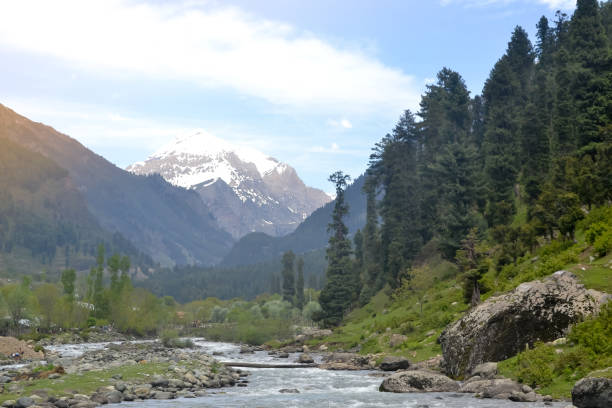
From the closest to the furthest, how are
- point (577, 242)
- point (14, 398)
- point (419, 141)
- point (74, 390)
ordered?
point (14, 398) → point (74, 390) → point (577, 242) → point (419, 141)

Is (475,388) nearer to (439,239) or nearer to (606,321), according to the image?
(606,321)

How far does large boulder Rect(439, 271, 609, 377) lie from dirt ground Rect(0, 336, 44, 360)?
72957 millimetres

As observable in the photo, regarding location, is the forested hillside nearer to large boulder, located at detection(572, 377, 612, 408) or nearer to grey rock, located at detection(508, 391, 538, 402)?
grey rock, located at detection(508, 391, 538, 402)

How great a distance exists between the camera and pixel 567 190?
2319 inches

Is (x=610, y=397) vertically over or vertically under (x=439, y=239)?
under

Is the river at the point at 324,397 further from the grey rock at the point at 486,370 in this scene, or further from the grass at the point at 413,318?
the grass at the point at 413,318

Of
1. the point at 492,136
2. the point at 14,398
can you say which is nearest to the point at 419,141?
the point at 492,136

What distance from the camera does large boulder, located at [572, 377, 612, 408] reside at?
23797mm

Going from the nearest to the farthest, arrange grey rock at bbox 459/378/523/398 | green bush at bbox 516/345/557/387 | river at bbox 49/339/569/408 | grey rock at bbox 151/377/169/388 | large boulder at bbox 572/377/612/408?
1. large boulder at bbox 572/377/612/408
2. green bush at bbox 516/345/557/387
3. grey rock at bbox 459/378/523/398
4. river at bbox 49/339/569/408
5. grey rock at bbox 151/377/169/388

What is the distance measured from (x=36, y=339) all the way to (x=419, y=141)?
10467cm

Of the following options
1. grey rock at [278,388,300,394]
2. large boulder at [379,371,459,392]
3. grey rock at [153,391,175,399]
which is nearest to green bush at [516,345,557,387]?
large boulder at [379,371,459,392]

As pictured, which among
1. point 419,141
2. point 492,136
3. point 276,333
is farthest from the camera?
point 419,141

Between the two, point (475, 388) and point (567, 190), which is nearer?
point (475, 388)

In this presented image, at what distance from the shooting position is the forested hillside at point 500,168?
60.6m
